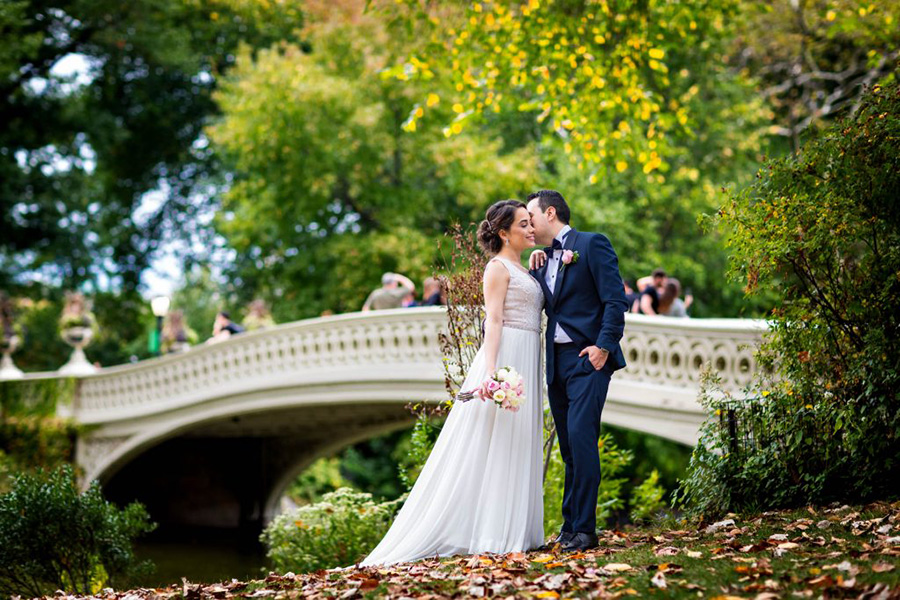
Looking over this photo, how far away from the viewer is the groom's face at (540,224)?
20.1 ft

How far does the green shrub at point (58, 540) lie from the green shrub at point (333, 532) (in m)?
1.88

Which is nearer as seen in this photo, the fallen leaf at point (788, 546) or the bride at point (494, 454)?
the fallen leaf at point (788, 546)

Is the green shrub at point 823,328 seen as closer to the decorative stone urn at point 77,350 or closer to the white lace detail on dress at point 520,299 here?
the white lace detail on dress at point 520,299

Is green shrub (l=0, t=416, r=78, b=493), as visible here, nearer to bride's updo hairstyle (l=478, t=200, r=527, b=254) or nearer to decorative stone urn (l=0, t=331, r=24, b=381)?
decorative stone urn (l=0, t=331, r=24, b=381)

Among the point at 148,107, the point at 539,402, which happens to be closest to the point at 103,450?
the point at 148,107

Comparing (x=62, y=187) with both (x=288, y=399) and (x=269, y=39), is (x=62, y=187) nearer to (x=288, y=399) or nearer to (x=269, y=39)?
(x=269, y=39)

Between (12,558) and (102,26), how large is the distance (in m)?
18.9

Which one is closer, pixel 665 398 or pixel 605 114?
pixel 665 398

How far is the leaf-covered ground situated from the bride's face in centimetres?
176

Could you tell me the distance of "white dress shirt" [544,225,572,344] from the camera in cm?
592

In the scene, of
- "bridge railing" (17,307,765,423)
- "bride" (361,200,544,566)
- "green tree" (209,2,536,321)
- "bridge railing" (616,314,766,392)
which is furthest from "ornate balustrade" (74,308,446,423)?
"bride" (361,200,544,566)

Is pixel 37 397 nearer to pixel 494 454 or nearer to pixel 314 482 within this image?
pixel 314 482

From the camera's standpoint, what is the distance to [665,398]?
11250 millimetres

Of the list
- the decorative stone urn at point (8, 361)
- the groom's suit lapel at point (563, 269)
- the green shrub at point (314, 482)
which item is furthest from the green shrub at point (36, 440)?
the groom's suit lapel at point (563, 269)
